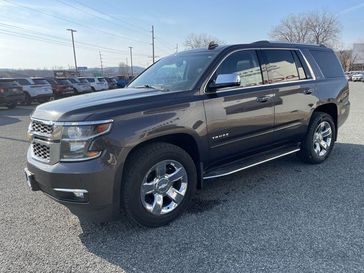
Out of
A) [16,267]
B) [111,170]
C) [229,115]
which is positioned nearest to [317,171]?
[229,115]

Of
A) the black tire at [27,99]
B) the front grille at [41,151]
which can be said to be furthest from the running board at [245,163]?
the black tire at [27,99]

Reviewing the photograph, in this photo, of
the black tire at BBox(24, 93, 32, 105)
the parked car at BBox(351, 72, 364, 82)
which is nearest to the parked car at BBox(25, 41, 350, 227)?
the black tire at BBox(24, 93, 32, 105)

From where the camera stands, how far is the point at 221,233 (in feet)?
10.7

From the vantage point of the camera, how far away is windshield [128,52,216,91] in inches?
151

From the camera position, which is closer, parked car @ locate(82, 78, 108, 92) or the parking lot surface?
the parking lot surface

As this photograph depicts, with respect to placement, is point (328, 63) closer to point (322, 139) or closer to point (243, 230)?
point (322, 139)

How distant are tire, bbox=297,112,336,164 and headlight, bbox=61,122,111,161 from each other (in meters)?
3.57

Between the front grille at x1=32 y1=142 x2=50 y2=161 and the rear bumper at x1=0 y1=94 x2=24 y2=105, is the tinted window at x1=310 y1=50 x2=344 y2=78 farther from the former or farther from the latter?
the rear bumper at x1=0 y1=94 x2=24 y2=105

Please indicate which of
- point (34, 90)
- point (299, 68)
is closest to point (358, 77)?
point (34, 90)

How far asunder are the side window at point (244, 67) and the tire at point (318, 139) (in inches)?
60.6

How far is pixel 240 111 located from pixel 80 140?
2047mm

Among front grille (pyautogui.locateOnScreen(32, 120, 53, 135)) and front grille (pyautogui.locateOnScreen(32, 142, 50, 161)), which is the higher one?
front grille (pyautogui.locateOnScreen(32, 120, 53, 135))

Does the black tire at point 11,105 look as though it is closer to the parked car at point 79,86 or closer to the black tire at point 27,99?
the black tire at point 27,99

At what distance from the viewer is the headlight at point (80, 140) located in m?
2.87
